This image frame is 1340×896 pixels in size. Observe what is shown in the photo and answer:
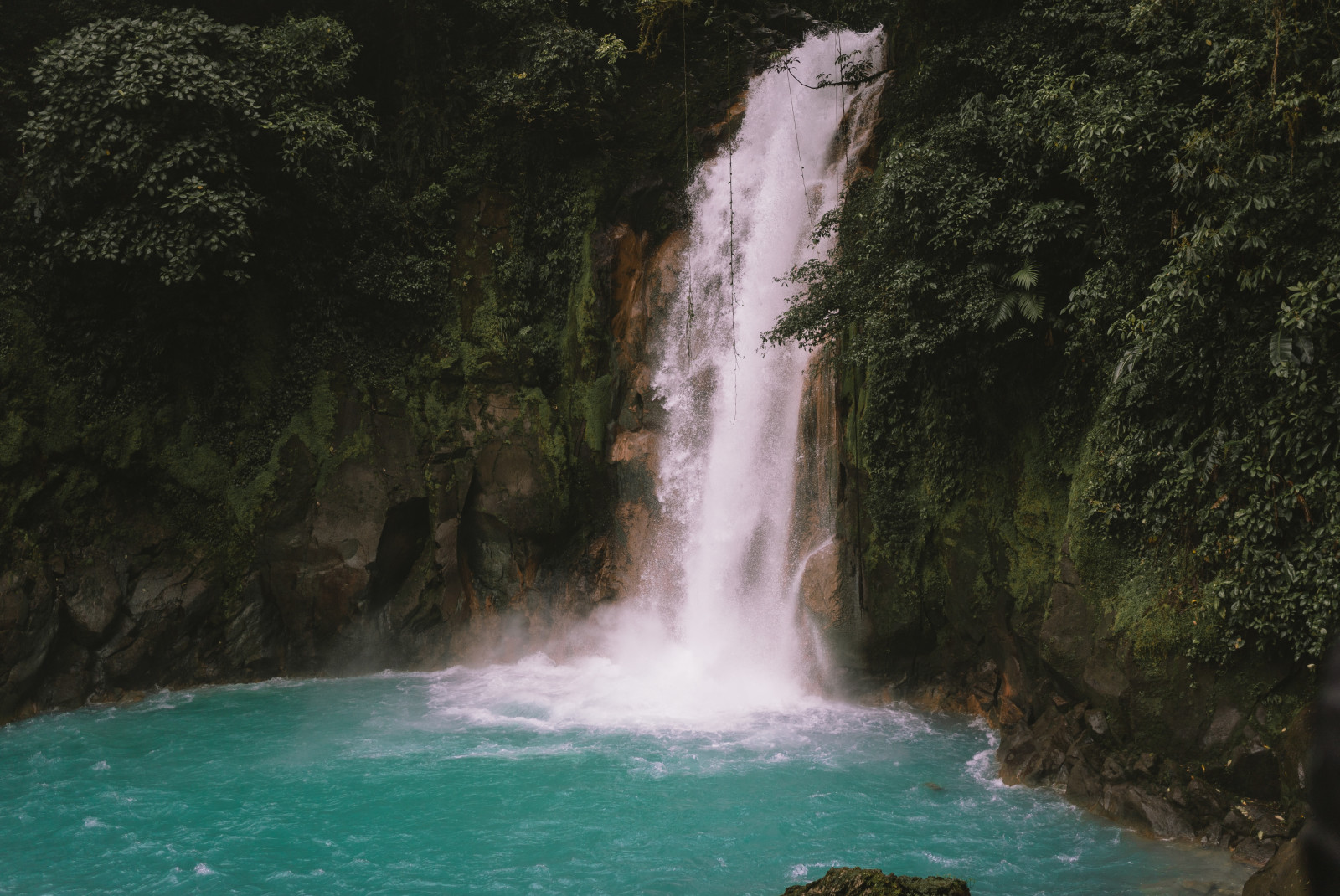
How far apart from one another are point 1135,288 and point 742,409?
676cm

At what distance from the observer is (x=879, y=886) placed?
4.43 m

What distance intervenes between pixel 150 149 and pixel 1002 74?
11.4 meters

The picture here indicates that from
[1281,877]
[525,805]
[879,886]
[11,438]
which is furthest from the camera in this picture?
[11,438]

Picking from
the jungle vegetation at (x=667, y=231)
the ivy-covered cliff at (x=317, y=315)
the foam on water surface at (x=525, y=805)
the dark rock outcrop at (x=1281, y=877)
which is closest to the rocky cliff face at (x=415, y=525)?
the ivy-covered cliff at (x=317, y=315)

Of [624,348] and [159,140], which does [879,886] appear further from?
[159,140]

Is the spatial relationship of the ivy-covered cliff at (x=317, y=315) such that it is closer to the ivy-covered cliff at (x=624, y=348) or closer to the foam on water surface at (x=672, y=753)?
the ivy-covered cliff at (x=624, y=348)

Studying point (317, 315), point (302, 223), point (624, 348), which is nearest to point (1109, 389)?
point (624, 348)

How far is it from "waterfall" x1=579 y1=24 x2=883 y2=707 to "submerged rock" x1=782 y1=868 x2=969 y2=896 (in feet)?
26.7

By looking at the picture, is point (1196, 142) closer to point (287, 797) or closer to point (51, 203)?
point (287, 797)

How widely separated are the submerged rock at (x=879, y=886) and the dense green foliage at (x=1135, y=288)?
184 inches

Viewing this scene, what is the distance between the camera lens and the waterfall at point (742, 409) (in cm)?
1360

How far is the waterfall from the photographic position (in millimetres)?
13602

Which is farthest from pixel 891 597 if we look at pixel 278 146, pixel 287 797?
pixel 278 146

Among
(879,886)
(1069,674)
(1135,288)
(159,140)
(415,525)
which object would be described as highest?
(159,140)
